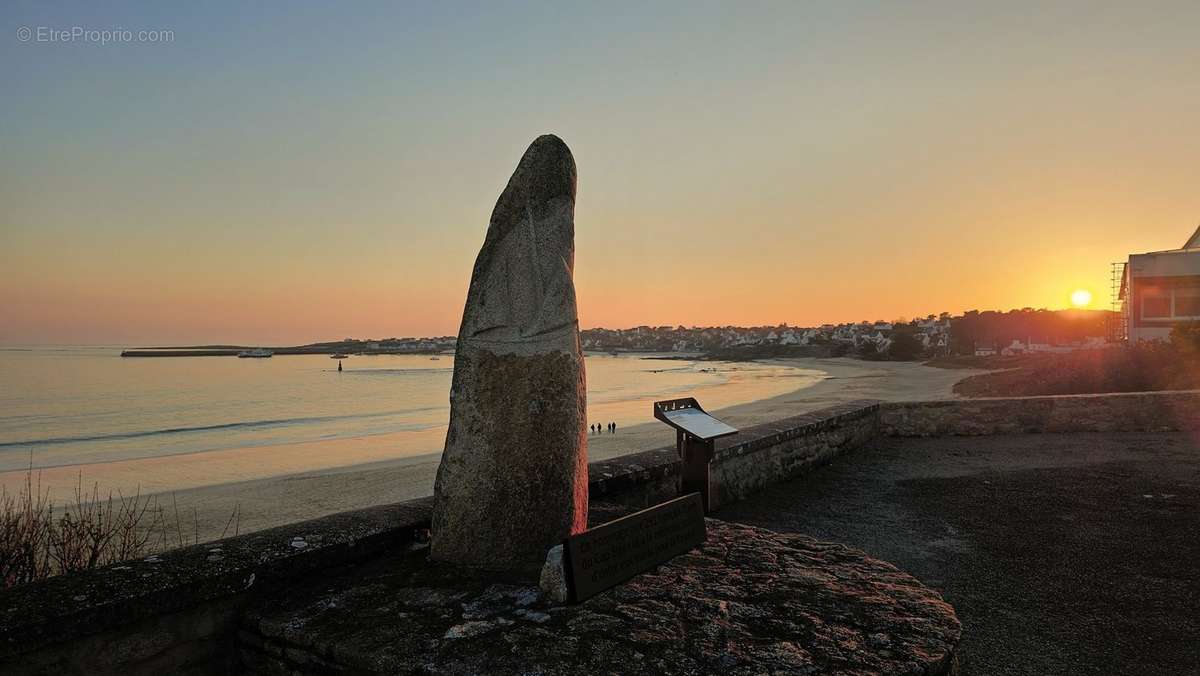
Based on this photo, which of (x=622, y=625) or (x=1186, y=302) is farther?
(x=1186, y=302)

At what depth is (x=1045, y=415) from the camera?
10.2 metres

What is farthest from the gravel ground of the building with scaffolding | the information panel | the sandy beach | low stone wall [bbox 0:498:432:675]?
the building with scaffolding

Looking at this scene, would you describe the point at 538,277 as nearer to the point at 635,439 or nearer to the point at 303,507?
the point at 303,507

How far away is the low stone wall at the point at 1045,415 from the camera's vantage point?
9.98m

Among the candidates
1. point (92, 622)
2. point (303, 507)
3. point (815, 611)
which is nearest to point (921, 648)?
point (815, 611)

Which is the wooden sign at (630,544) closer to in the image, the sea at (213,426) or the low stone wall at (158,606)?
the low stone wall at (158,606)

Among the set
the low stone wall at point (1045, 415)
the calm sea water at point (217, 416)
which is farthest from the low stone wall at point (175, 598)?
the calm sea water at point (217, 416)

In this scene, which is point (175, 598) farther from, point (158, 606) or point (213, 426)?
point (213, 426)

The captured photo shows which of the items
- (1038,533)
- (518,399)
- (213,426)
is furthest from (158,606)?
(213,426)

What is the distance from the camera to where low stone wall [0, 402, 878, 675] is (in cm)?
243

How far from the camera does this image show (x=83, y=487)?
43.3 feet

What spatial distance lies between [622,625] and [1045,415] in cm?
995

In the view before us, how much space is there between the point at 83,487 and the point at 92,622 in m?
13.7

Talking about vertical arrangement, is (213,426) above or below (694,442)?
below
